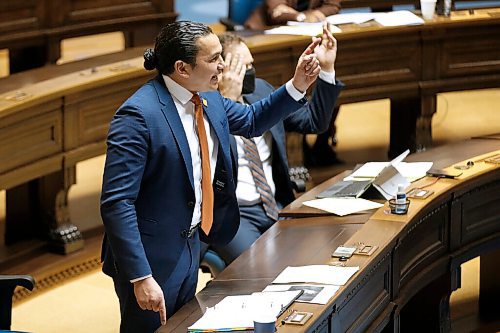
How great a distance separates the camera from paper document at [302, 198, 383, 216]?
4352 mm

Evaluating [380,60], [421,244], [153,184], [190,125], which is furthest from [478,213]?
[380,60]

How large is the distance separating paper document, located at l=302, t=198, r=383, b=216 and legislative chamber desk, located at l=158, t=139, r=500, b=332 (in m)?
0.04

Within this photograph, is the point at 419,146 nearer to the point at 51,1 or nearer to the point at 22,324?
the point at 51,1

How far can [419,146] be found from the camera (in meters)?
7.07

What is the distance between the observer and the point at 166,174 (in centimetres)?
351

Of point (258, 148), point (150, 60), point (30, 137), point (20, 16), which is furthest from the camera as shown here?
point (20, 16)

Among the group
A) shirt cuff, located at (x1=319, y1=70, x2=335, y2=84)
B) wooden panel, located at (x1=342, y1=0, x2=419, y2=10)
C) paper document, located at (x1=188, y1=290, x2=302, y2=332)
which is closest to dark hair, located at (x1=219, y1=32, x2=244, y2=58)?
shirt cuff, located at (x1=319, y1=70, x2=335, y2=84)

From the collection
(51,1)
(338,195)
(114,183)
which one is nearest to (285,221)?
(338,195)

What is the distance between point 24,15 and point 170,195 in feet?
10.3

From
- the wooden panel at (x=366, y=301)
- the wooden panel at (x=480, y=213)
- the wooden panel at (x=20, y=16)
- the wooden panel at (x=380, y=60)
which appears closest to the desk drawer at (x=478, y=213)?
the wooden panel at (x=480, y=213)

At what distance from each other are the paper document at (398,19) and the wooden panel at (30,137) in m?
2.28

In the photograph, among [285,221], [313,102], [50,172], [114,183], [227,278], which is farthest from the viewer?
[50,172]

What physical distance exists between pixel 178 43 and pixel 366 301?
1.06m

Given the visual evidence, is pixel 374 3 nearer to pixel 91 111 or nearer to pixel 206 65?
pixel 91 111
